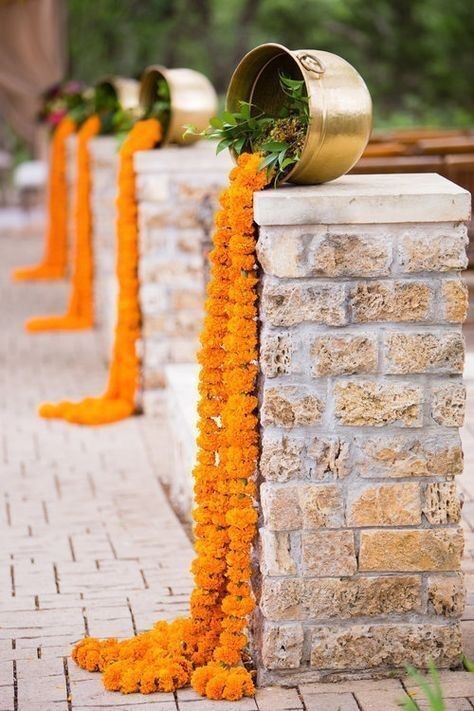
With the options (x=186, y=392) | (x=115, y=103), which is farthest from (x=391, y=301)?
(x=115, y=103)

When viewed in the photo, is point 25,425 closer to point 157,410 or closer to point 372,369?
point 157,410

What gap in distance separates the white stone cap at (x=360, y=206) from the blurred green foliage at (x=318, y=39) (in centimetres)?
1513

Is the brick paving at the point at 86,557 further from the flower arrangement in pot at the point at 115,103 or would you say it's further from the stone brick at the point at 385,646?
the flower arrangement in pot at the point at 115,103

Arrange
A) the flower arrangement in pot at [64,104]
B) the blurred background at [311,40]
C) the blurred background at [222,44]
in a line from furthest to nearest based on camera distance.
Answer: the blurred background at [311,40] < the blurred background at [222,44] < the flower arrangement in pot at [64,104]

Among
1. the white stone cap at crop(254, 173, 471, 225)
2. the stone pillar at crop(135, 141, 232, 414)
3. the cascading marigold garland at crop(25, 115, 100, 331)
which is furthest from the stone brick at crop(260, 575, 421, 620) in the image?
the cascading marigold garland at crop(25, 115, 100, 331)

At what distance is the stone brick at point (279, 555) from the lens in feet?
12.2

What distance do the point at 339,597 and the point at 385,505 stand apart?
294 mm

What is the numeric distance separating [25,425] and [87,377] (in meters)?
1.37

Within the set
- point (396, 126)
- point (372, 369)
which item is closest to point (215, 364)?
point (372, 369)

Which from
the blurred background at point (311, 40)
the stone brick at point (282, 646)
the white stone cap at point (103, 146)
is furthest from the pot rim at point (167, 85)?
the blurred background at point (311, 40)

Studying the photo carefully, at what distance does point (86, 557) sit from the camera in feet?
17.0

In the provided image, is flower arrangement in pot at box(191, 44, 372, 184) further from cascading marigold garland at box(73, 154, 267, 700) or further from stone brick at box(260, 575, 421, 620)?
stone brick at box(260, 575, 421, 620)

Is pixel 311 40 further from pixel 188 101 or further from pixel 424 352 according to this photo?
pixel 424 352

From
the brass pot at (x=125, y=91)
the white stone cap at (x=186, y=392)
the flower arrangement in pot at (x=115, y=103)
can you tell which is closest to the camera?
the white stone cap at (x=186, y=392)
